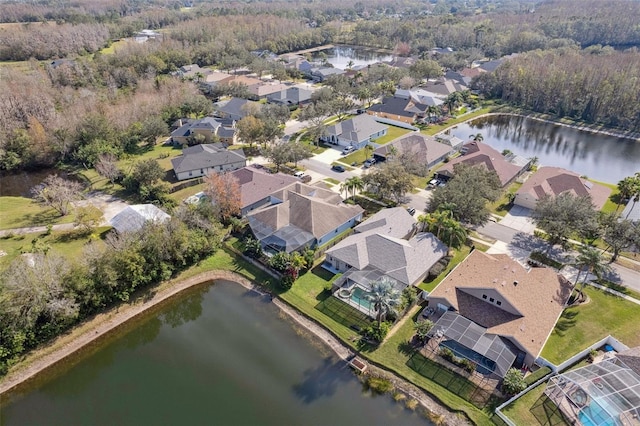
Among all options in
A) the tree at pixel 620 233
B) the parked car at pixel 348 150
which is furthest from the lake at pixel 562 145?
the tree at pixel 620 233

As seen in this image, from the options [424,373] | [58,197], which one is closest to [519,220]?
[424,373]

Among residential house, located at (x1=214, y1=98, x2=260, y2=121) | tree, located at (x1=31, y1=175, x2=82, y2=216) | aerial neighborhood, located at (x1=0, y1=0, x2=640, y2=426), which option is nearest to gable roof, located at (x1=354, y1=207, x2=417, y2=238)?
aerial neighborhood, located at (x1=0, y1=0, x2=640, y2=426)

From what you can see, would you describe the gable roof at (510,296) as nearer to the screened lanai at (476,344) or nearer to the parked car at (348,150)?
the screened lanai at (476,344)

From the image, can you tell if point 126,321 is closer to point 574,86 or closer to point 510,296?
point 510,296

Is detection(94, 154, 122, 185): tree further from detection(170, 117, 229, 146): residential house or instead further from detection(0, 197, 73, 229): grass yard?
detection(170, 117, 229, 146): residential house

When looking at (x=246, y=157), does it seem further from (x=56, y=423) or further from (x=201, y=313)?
(x=56, y=423)

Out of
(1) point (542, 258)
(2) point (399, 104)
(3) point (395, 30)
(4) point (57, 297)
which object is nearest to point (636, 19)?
(3) point (395, 30)
